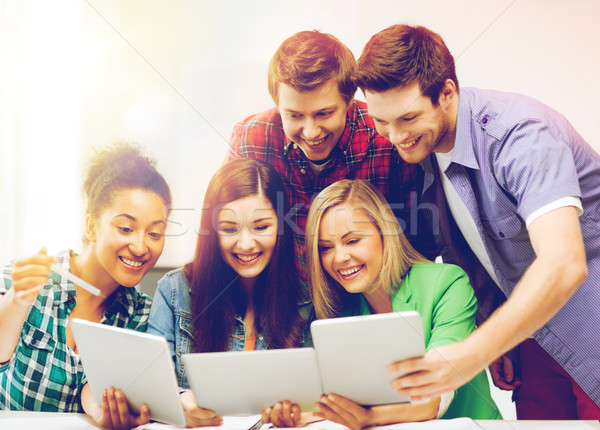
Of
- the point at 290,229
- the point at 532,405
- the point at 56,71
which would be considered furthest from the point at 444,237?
the point at 56,71

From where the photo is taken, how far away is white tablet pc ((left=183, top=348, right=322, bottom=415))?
1662 millimetres

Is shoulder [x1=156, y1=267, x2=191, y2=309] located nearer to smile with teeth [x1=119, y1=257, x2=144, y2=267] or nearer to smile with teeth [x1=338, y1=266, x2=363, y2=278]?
smile with teeth [x1=119, y1=257, x2=144, y2=267]

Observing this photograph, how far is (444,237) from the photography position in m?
1.89

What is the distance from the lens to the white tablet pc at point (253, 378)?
166 centimetres

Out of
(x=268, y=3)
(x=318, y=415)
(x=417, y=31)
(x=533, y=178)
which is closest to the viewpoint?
(x=533, y=178)

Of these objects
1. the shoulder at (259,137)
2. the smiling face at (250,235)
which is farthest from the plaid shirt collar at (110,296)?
the shoulder at (259,137)

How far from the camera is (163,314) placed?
193 centimetres

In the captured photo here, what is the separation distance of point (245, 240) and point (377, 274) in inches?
17.8

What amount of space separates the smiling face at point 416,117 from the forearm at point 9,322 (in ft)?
4.37

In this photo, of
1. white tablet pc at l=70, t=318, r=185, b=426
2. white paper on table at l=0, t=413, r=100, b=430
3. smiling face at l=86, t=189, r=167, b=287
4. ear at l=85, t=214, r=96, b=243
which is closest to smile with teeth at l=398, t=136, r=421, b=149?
smiling face at l=86, t=189, r=167, b=287

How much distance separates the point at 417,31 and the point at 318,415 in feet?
4.09

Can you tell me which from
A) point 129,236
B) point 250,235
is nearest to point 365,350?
point 250,235

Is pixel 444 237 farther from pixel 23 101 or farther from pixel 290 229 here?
pixel 23 101

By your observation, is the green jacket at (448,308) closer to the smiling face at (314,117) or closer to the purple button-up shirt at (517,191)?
the purple button-up shirt at (517,191)
